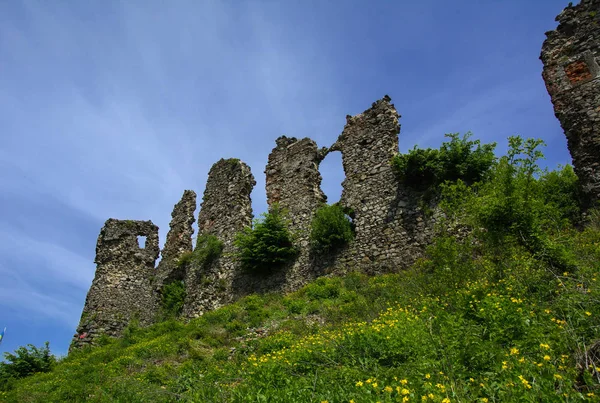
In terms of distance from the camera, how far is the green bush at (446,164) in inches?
459

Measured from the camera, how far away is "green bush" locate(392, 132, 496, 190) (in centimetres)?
1167

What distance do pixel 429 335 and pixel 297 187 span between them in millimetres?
10767

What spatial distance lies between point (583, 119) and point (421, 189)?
4.59m

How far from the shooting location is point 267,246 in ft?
48.9

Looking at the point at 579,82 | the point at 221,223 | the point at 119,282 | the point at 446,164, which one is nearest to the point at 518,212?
the point at 446,164

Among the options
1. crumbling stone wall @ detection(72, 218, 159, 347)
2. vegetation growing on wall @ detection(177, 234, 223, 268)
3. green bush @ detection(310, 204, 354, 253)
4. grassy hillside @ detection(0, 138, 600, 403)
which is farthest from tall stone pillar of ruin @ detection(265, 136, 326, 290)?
crumbling stone wall @ detection(72, 218, 159, 347)

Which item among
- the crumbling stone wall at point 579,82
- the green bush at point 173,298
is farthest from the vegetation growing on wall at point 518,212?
the green bush at point 173,298

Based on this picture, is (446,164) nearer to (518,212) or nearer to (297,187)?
(518,212)

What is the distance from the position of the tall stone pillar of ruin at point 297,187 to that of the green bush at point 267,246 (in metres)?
0.42

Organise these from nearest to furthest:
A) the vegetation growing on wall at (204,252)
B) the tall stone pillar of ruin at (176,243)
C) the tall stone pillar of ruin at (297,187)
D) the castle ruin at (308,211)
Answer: the castle ruin at (308,211) → the tall stone pillar of ruin at (297,187) → the vegetation growing on wall at (204,252) → the tall stone pillar of ruin at (176,243)

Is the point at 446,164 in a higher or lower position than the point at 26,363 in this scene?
higher

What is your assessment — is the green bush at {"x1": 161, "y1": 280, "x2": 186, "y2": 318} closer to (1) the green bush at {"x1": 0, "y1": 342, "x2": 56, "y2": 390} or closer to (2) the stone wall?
(2) the stone wall

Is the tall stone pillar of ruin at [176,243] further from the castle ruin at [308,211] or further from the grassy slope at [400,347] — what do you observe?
the grassy slope at [400,347]

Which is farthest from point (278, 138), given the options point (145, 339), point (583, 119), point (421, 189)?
point (583, 119)
